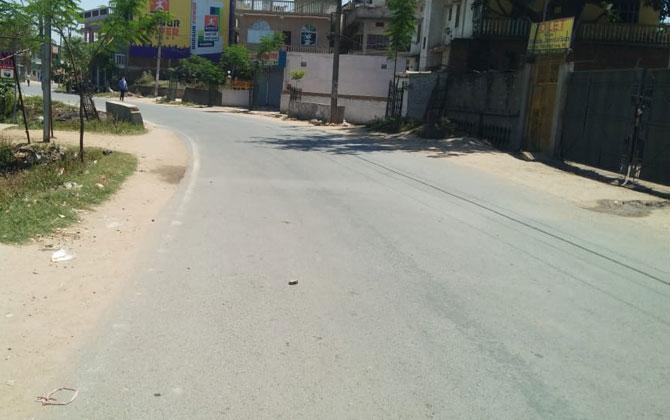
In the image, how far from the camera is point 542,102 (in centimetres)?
1945

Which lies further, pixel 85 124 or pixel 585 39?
pixel 585 39

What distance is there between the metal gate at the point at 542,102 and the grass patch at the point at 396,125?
7859 millimetres

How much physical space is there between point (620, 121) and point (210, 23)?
186 ft

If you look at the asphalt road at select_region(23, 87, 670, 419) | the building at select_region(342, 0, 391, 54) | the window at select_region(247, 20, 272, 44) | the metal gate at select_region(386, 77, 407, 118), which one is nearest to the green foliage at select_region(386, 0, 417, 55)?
the metal gate at select_region(386, 77, 407, 118)

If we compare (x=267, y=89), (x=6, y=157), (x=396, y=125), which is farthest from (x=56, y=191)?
(x=267, y=89)

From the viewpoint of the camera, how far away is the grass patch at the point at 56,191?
24.9 feet

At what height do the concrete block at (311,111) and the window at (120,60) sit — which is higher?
the window at (120,60)

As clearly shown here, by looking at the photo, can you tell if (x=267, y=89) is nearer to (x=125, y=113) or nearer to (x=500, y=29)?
(x=500, y=29)

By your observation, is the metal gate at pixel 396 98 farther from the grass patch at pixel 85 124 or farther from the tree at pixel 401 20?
the grass patch at pixel 85 124

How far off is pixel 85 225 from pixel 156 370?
15.0 feet

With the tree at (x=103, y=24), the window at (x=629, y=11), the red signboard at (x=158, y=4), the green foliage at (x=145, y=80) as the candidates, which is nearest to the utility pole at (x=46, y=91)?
the tree at (x=103, y=24)

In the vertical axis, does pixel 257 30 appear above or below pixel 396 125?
above

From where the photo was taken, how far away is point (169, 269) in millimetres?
6586

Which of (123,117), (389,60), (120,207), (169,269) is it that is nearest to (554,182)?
(120,207)
